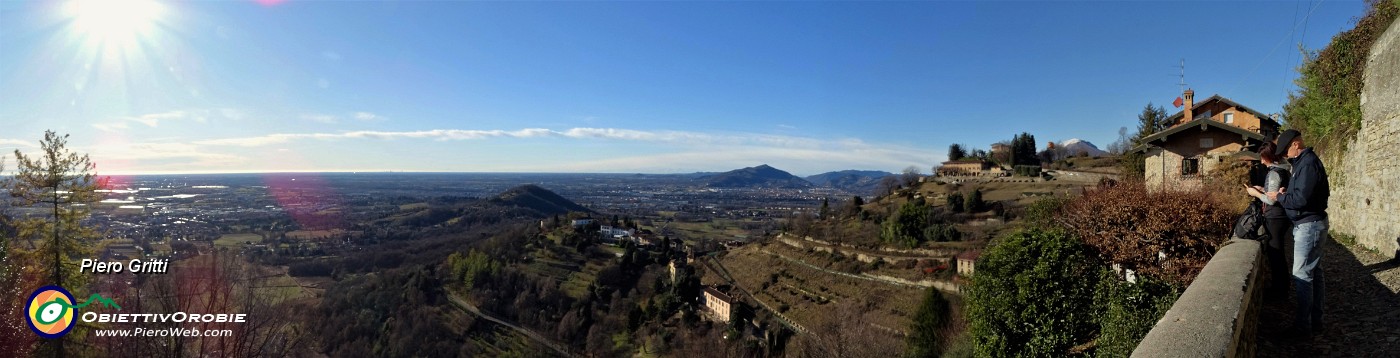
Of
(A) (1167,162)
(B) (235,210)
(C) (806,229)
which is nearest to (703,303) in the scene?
(C) (806,229)

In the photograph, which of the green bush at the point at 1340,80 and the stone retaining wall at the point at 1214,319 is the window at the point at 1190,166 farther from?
the stone retaining wall at the point at 1214,319

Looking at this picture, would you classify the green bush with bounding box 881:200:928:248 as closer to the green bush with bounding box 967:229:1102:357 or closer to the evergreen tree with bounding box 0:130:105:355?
the green bush with bounding box 967:229:1102:357

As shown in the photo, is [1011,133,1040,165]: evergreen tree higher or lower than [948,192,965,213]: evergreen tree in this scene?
higher

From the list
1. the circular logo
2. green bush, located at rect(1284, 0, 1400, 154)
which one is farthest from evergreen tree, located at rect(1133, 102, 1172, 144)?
the circular logo

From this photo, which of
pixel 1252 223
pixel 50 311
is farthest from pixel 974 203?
pixel 50 311

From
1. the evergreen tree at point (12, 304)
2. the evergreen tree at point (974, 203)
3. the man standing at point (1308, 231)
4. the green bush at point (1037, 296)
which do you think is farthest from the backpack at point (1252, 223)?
the evergreen tree at point (974, 203)

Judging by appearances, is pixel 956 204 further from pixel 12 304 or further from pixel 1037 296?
pixel 12 304

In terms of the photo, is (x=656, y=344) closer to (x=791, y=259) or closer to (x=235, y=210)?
(x=791, y=259)
